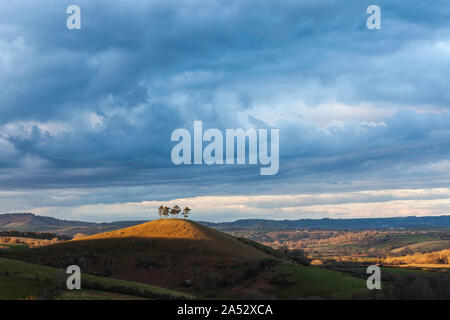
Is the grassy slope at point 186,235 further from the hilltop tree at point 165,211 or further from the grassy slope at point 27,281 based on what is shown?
the grassy slope at point 27,281

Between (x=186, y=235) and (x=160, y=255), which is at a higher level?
(x=186, y=235)

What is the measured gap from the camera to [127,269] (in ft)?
336

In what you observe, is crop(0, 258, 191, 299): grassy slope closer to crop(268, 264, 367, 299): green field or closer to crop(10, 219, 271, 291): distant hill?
crop(268, 264, 367, 299): green field

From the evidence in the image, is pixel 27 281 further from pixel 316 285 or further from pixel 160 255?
pixel 160 255

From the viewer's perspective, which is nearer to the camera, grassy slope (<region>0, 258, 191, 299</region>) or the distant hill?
grassy slope (<region>0, 258, 191, 299</region>)

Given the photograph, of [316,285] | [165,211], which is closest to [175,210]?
[165,211]

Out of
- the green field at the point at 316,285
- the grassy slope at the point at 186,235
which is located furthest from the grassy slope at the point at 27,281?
the grassy slope at the point at 186,235

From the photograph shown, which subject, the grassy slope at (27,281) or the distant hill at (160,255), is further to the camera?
the distant hill at (160,255)

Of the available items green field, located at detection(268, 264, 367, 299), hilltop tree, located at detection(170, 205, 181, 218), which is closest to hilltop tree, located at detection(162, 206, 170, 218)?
hilltop tree, located at detection(170, 205, 181, 218)

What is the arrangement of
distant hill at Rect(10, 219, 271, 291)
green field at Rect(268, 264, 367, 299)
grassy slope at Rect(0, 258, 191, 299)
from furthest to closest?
1. distant hill at Rect(10, 219, 271, 291)
2. green field at Rect(268, 264, 367, 299)
3. grassy slope at Rect(0, 258, 191, 299)

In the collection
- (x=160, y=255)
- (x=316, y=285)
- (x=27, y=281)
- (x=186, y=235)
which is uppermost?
(x=186, y=235)

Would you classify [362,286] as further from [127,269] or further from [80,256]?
[80,256]

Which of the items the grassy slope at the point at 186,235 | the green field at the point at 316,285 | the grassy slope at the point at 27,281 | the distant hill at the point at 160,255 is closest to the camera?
the grassy slope at the point at 27,281
